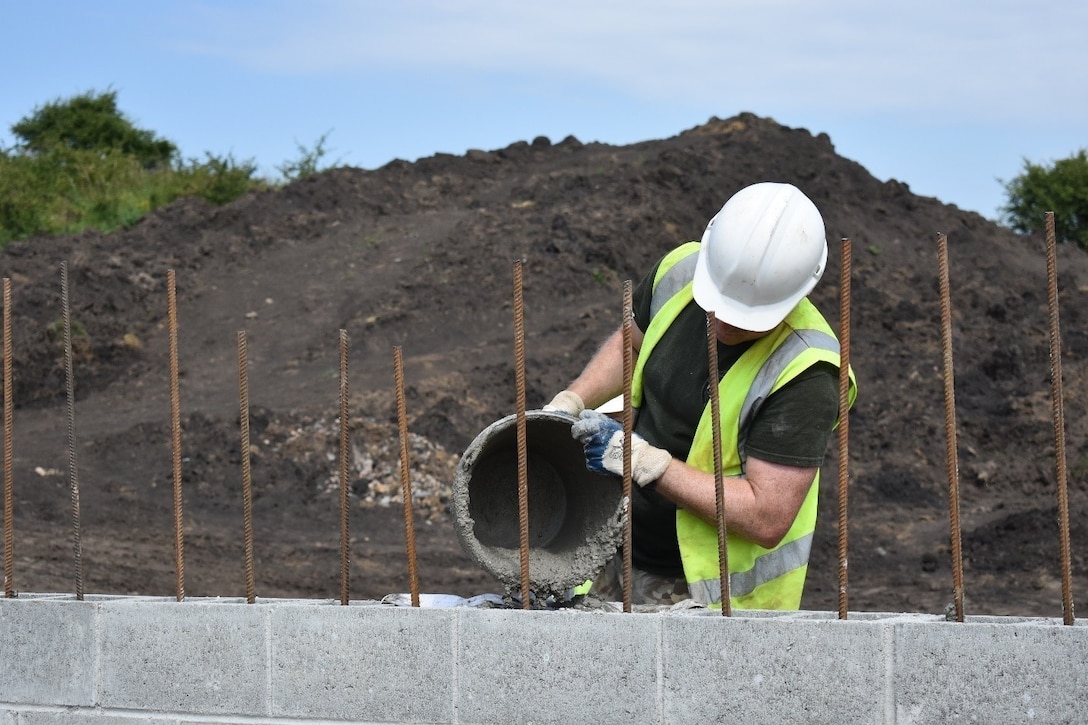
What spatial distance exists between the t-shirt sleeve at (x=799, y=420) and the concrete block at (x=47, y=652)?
1812 mm

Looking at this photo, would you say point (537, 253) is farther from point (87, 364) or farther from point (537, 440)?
point (537, 440)

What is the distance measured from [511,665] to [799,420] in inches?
37.7

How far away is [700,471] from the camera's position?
330cm

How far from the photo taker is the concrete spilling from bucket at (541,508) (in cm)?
327

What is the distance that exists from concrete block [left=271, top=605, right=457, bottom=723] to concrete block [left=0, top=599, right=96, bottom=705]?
57 cm

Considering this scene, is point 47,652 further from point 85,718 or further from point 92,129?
point 92,129

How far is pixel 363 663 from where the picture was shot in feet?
10.0

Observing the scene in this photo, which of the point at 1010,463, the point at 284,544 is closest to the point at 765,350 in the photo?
the point at 284,544

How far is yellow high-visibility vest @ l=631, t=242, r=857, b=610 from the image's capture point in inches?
132

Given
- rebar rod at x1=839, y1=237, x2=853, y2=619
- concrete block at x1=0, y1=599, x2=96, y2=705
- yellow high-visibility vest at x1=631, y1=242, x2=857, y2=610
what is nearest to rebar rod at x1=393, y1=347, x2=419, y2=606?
yellow high-visibility vest at x1=631, y1=242, x2=857, y2=610

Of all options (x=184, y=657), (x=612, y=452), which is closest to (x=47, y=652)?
(x=184, y=657)

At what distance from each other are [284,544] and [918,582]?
4.96 metres

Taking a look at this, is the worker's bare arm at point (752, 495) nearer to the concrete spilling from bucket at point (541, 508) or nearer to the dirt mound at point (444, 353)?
the concrete spilling from bucket at point (541, 508)

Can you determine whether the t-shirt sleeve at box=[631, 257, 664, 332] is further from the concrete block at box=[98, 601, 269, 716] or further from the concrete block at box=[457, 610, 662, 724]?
the concrete block at box=[98, 601, 269, 716]
